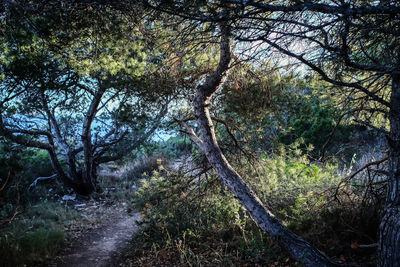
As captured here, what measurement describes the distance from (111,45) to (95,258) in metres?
4.04

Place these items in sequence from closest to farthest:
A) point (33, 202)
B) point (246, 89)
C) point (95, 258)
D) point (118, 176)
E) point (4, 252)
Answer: point (4, 252) → point (246, 89) → point (95, 258) → point (33, 202) → point (118, 176)

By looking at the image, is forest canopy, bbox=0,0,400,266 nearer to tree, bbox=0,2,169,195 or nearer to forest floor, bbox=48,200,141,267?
tree, bbox=0,2,169,195

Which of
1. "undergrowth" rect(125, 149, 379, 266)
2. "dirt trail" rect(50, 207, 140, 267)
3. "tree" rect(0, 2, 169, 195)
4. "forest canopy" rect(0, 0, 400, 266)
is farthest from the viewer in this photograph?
"dirt trail" rect(50, 207, 140, 267)

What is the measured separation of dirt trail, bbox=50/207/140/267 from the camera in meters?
4.41

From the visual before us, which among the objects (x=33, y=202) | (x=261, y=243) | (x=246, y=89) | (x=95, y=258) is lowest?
(x=261, y=243)

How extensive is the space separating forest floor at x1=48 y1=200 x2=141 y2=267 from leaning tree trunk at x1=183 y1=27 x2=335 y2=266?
9.04 ft

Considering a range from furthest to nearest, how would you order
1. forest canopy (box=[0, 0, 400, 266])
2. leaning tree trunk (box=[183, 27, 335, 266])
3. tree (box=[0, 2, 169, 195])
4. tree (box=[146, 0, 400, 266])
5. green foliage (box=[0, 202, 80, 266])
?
1. green foliage (box=[0, 202, 80, 266])
2. tree (box=[0, 2, 169, 195])
3. leaning tree trunk (box=[183, 27, 335, 266])
4. forest canopy (box=[0, 0, 400, 266])
5. tree (box=[146, 0, 400, 266])

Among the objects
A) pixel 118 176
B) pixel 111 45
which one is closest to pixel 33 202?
pixel 118 176

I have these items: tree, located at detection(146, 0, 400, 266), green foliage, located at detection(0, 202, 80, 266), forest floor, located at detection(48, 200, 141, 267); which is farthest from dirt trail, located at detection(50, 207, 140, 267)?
tree, located at detection(146, 0, 400, 266)

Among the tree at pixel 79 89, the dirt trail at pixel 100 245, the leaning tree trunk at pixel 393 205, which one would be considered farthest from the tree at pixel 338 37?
the dirt trail at pixel 100 245

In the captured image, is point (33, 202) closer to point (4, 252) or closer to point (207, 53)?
point (4, 252)

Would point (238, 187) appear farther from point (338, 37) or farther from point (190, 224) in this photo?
point (338, 37)

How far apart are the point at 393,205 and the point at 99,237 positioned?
580cm

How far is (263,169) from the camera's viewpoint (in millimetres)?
4516
